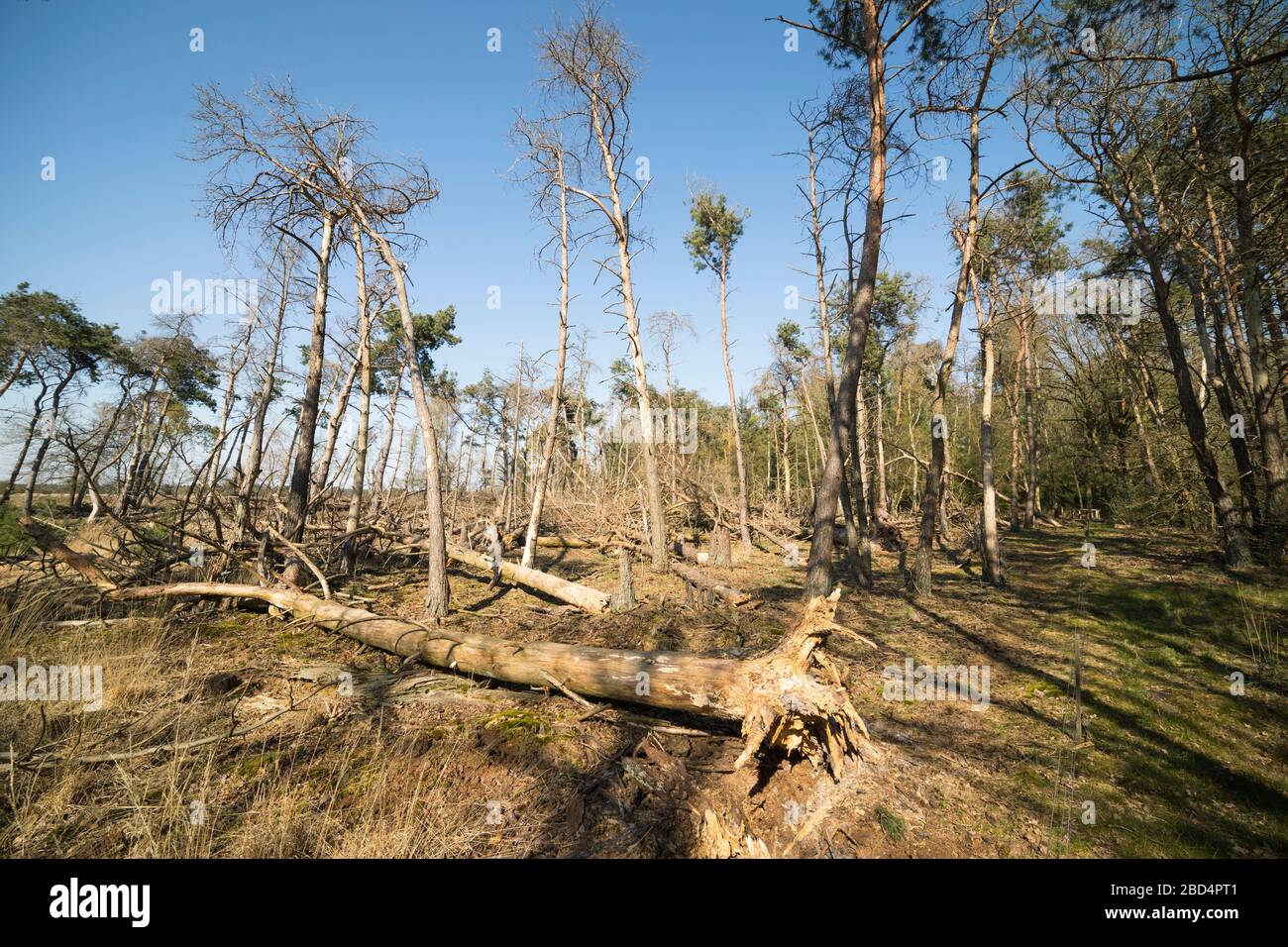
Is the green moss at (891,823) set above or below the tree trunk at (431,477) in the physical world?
below

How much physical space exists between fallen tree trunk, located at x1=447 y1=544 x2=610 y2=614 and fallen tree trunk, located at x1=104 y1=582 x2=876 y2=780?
3.32 metres

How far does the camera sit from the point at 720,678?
13.9 ft

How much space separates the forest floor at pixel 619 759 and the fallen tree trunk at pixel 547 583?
1.78m

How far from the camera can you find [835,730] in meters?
3.85

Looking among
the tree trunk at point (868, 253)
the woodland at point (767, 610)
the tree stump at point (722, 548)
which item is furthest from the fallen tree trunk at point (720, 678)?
the tree stump at point (722, 548)

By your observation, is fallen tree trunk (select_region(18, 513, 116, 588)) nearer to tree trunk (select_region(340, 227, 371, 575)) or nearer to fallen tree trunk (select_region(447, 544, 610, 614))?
tree trunk (select_region(340, 227, 371, 575))

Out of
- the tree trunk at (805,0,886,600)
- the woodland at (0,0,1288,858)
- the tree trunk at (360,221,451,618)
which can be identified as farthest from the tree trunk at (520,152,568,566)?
the tree trunk at (805,0,886,600)

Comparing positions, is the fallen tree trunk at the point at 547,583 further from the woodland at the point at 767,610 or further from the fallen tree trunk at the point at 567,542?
the fallen tree trunk at the point at 567,542

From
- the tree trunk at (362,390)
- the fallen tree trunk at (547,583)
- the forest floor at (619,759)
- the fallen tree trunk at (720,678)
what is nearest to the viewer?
the forest floor at (619,759)

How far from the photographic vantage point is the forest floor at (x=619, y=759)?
3.04m

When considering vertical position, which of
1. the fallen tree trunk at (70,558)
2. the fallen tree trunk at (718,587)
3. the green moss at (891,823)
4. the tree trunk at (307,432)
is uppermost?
the tree trunk at (307,432)
